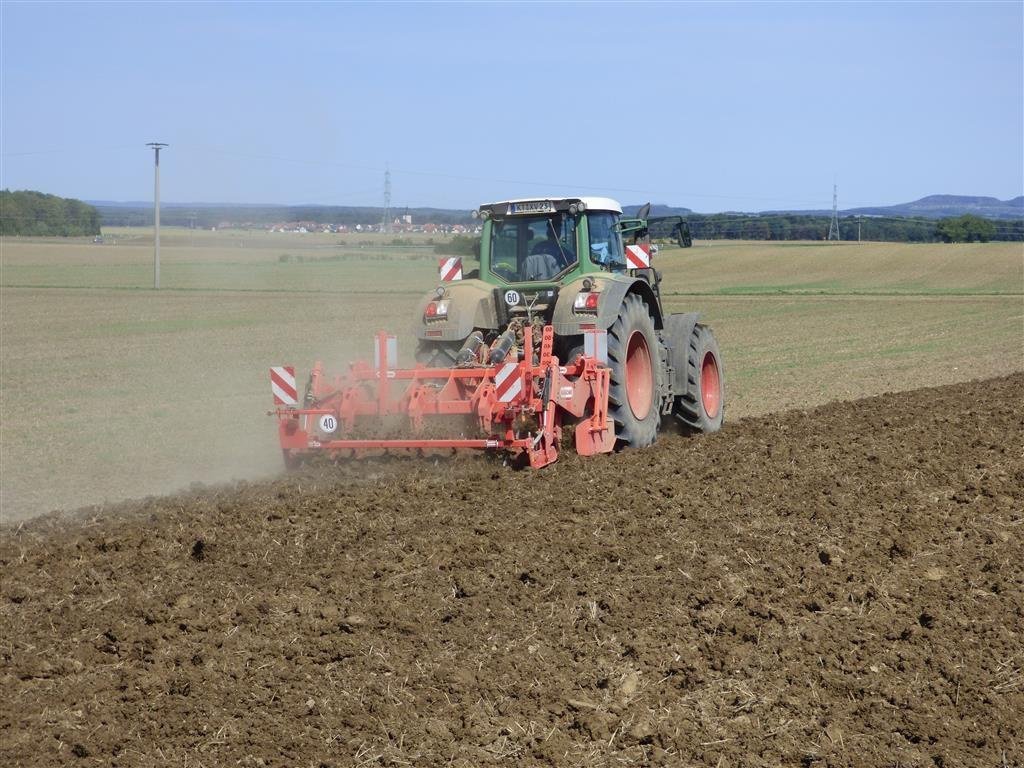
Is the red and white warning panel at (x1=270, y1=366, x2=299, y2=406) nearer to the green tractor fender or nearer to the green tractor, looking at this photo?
the green tractor

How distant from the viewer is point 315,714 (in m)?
4.73

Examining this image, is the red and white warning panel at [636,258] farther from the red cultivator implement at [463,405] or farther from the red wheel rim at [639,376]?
the red cultivator implement at [463,405]

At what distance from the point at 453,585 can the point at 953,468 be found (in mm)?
3884

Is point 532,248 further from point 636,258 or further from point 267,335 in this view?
point 267,335

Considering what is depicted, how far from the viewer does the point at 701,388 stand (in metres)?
11.1

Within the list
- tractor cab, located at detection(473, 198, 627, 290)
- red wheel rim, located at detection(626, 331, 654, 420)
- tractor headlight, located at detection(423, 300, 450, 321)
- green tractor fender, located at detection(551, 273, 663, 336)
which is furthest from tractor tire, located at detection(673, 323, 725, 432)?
tractor headlight, located at detection(423, 300, 450, 321)

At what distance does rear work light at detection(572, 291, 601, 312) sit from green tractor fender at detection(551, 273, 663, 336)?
4 centimetres

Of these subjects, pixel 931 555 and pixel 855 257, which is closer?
pixel 931 555

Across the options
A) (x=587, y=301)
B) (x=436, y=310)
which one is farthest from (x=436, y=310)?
(x=587, y=301)

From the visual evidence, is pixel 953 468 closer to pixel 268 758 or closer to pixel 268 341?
pixel 268 758

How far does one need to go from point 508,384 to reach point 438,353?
4.22ft

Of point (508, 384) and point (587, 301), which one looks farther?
point (587, 301)

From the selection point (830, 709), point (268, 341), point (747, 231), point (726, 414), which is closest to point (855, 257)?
point (747, 231)

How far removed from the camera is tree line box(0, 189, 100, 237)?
81.2 meters
